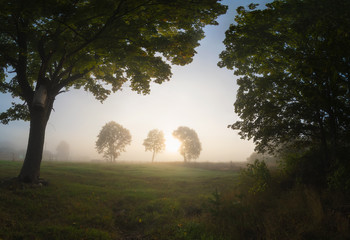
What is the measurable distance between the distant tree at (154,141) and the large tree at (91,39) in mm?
52513

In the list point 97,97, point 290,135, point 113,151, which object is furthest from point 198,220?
point 113,151

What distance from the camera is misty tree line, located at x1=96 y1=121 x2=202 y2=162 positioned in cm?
5994

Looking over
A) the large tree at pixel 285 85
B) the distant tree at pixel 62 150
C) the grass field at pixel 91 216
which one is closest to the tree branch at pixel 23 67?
the grass field at pixel 91 216

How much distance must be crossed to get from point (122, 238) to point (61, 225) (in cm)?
224

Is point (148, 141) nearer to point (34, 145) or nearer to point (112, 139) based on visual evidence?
point (112, 139)

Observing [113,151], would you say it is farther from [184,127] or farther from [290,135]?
[290,135]

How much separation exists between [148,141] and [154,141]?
2.25m

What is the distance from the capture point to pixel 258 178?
8.73 m

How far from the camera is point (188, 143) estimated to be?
6819cm

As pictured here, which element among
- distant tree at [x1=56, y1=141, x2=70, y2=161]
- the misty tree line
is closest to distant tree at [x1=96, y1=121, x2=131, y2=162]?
the misty tree line

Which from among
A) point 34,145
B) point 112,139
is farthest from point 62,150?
point 34,145

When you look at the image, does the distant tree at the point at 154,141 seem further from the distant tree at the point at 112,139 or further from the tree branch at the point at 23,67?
the tree branch at the point at 23,67

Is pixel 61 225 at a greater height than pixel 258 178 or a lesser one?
lesser

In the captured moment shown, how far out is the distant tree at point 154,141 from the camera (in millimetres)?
66531
